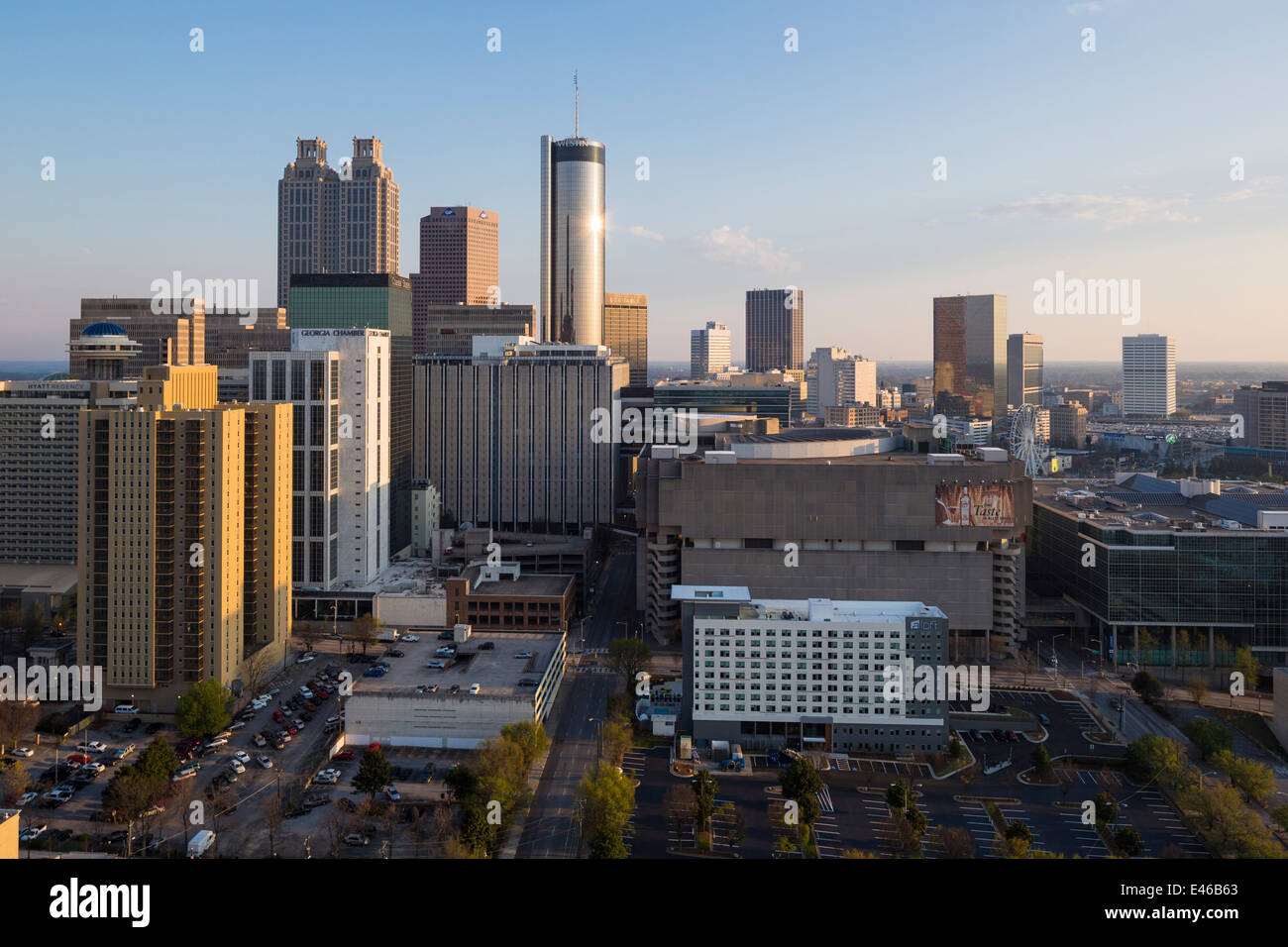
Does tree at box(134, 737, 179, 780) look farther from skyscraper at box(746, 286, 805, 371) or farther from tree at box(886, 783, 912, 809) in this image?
skyscraper at box(746, 286, 805, 371)

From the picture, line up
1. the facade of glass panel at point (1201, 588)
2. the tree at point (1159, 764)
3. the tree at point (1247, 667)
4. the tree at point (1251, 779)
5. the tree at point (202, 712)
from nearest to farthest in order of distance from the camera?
the tree at point (1251, 779) → the tree at point (1159, 764) → the tree at point (202, 712) → the tree at point (1247, 667) → the facade of glass panel at point (1201, 588)

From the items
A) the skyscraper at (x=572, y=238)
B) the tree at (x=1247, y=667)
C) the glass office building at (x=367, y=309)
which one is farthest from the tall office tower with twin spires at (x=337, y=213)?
the tree at (x=1247, y=667)

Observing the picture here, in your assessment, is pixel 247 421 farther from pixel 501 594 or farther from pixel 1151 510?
pixel 1151 510

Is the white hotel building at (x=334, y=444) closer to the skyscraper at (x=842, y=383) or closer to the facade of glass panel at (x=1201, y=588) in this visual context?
the facade of glass panel at (x=1201, y=588)

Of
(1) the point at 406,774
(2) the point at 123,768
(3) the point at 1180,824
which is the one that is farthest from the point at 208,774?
(3) the point at 1180,824

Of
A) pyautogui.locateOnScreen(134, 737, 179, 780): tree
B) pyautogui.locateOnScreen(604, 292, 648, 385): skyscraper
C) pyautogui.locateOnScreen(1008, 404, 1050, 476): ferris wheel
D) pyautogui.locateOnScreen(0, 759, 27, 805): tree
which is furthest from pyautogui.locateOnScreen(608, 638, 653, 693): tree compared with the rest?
pyautogui.locateOnScreen(604, 292, 648, 385): skyscraper
